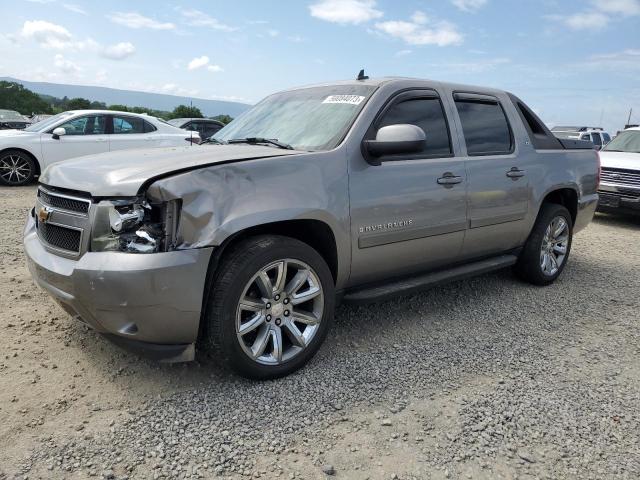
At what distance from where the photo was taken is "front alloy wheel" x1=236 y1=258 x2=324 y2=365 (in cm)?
294

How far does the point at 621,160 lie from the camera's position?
9.32 metres

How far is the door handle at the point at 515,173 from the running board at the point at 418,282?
2.48 feet

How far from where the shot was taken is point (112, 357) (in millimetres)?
3242

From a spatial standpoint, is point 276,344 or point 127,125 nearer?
point 276,344

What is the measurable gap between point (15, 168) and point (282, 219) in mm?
8999

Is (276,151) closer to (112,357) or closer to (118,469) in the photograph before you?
(112,357)

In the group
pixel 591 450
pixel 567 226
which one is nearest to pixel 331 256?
pixel 591 450

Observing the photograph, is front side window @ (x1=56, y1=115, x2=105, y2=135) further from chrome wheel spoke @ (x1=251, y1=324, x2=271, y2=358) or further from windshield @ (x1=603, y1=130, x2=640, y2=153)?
windshield @ (x1=603, y1=130, x2=640, y2=153)

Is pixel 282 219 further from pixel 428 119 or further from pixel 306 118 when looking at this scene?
pixel 428 119

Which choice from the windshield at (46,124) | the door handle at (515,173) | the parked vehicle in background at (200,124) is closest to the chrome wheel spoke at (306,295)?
the door handle at (515,173)

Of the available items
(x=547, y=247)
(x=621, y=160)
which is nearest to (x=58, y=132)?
(x=547, y=247)

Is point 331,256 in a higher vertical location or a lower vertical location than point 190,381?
higher

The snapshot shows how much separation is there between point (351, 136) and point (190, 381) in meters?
1.84

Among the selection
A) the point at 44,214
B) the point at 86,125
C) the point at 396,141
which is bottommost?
the point at 44,214
